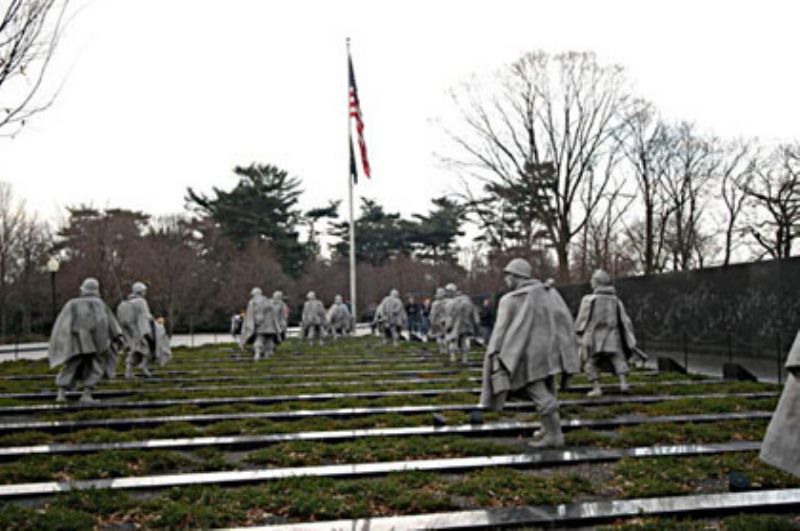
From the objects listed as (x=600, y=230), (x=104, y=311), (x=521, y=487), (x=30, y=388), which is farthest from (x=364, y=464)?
(x=600, y=230)

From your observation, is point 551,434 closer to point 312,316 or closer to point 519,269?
point 519,269

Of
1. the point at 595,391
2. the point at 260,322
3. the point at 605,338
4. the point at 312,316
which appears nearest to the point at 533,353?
the point at 605,338

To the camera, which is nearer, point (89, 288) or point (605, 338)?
point (605, 338)

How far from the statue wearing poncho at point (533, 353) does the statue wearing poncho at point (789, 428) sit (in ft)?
13.6

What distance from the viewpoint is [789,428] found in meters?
3.20

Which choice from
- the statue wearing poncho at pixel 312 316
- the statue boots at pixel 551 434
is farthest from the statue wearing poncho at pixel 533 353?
the statue wearing poncho at pixel 312 316

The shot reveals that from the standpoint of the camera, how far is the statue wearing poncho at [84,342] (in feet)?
37.9

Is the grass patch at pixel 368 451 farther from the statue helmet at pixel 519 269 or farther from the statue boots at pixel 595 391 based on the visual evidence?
the statue boots at pixel 595 391

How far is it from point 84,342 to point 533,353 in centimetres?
769

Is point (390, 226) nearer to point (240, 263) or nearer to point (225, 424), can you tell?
point (240, 263)

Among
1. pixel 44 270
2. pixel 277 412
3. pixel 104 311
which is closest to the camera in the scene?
pixel 277 412

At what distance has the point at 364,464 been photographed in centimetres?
705

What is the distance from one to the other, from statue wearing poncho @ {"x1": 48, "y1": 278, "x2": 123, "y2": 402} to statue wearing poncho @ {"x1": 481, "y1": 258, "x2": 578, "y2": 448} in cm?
719

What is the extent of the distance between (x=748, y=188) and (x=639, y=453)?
33.1 m
